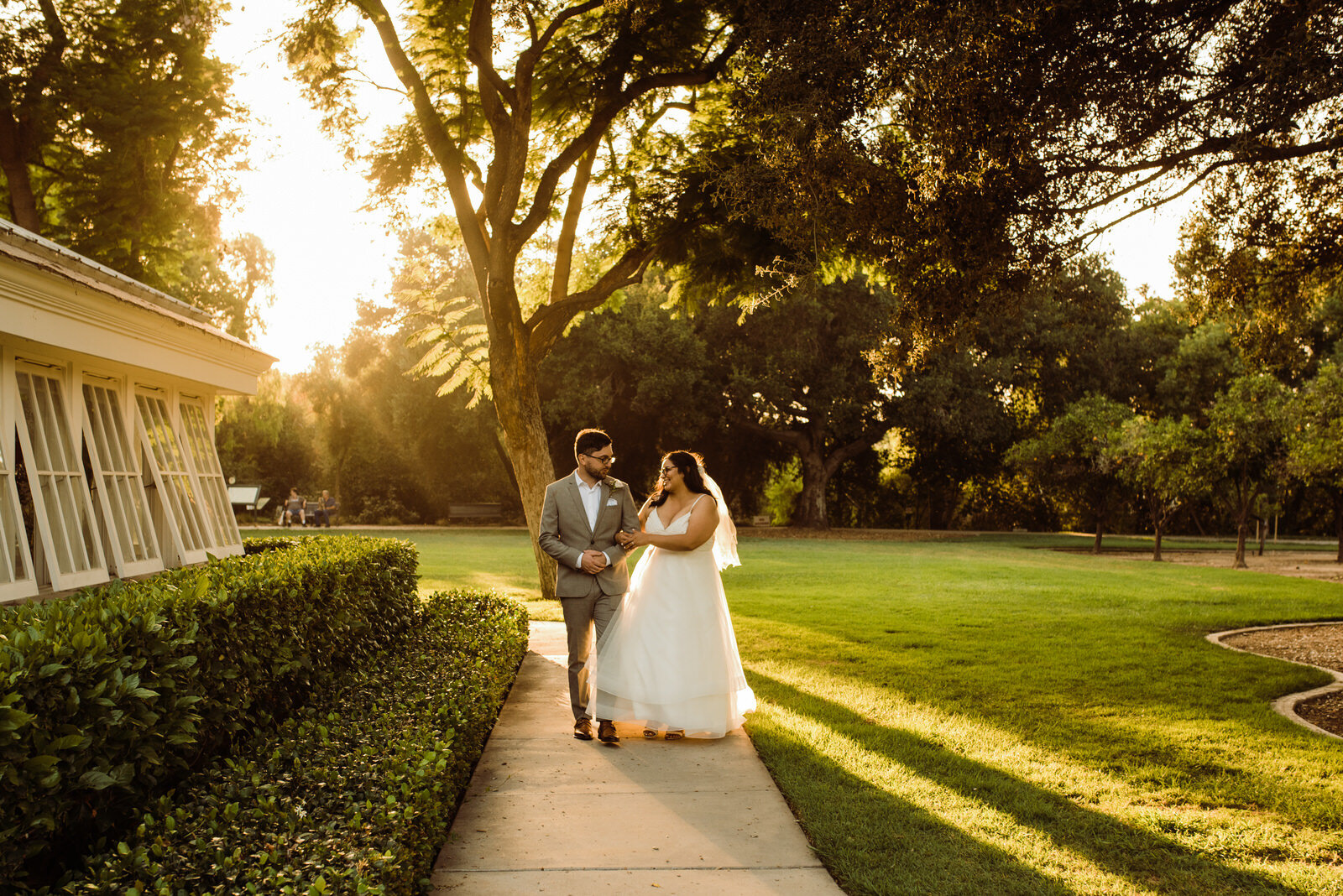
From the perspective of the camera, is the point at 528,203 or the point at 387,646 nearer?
the point at 387,646

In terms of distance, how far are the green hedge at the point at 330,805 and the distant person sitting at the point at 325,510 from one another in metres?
31.9

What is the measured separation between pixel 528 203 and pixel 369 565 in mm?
10162

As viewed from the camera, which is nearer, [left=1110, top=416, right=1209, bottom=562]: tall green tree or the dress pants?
the dress pants

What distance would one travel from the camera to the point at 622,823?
509 cm

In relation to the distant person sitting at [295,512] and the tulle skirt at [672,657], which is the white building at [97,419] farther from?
the distant person sitting at [295,512]

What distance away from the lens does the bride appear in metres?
6.91

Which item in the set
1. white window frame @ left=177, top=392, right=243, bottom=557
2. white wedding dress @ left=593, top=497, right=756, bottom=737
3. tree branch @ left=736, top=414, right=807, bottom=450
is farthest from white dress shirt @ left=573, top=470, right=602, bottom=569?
tree branch @ left=736, top=414, right=807, bottom=450

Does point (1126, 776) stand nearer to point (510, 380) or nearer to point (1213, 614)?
point (1213, 614)

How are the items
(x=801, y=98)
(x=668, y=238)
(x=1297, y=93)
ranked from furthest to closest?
(x=668, y=238) < (x=801, y=98) < (x=1297, y=93)

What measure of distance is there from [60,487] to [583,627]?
426 centimetres

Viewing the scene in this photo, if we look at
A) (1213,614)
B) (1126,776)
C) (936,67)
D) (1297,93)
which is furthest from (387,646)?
(1213,614)

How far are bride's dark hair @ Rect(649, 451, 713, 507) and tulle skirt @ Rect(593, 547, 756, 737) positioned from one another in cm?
50

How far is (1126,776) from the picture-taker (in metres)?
6.11

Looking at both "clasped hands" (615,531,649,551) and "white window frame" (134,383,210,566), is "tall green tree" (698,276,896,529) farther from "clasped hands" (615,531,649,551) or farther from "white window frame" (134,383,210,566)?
"clasped hands" (615,531,649,551)
